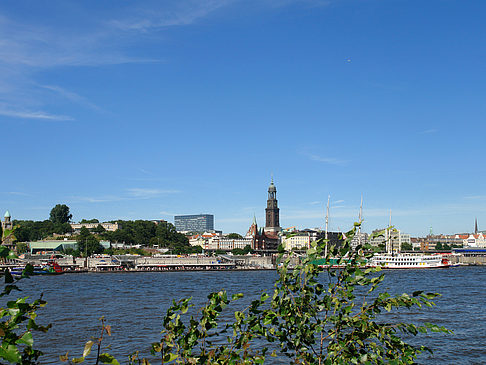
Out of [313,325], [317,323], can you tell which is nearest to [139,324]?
[313,325]

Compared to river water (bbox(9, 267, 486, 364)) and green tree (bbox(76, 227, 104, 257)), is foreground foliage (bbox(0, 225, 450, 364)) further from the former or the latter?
green tree (bbox(76, 227, 104, 257))

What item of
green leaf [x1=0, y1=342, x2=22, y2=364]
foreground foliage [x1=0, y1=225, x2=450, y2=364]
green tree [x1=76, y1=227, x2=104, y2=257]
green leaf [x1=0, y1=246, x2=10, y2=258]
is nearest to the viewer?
green leaf [x1=0, y1=342, x2=22, y2=364]

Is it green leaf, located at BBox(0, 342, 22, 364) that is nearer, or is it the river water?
green leaf, located at BBox(0, 342, 22, 364)

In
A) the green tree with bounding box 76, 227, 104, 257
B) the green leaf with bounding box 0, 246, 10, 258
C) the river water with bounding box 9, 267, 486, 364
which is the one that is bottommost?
A: the river water with bounding box 9, 267, 486, 364

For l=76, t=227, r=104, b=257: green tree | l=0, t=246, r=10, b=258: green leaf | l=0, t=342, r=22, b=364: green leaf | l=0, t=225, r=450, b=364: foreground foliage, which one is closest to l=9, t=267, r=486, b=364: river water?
l=0, t=225, r=450, b=364: foreground foliage

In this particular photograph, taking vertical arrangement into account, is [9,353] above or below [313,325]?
above

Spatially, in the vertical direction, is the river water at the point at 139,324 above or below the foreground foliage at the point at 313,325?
below

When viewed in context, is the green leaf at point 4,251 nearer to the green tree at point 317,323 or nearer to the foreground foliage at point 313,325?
the foreground foliage at point 313,325

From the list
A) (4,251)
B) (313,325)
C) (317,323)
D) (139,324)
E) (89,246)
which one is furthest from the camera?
(89,246)

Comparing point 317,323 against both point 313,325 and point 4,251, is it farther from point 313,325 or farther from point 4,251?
point 4,251

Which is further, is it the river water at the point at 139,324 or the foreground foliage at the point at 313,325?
the river water at the point at 139,324

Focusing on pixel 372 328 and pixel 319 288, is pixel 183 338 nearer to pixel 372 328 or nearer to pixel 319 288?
pixel 319 288

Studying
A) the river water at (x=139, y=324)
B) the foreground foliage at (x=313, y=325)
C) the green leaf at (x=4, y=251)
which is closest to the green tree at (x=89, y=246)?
the river water at (x=139, y=324)

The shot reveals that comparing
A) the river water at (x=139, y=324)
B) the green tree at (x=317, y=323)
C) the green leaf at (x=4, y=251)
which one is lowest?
the river water at (x=139, y=324)
